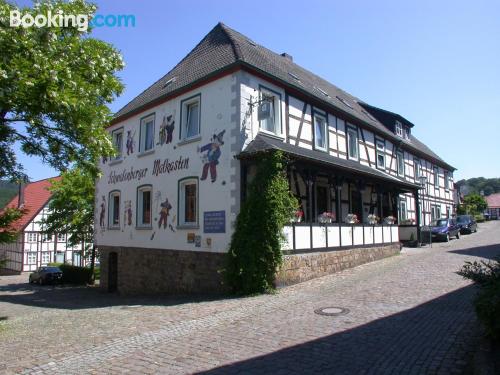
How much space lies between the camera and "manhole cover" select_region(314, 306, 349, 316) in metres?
8.30

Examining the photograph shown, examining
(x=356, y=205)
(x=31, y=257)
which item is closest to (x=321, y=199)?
(x=356, y=205)

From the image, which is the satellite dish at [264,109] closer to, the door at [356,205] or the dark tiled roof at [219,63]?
the dark tiled roof at [219,63]

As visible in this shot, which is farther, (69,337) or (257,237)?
(257,237)

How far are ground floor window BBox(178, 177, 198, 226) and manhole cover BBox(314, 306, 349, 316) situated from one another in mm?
6703

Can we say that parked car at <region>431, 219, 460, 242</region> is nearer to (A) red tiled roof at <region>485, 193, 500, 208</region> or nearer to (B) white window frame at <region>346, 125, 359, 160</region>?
(B) white window frame at <region>346, 125, 359, 160</region>

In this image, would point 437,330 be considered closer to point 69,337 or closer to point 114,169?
point 69,337

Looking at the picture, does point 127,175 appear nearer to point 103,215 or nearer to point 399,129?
point 103,215

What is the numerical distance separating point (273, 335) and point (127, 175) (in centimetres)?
1321

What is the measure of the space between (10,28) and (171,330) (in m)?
7.02

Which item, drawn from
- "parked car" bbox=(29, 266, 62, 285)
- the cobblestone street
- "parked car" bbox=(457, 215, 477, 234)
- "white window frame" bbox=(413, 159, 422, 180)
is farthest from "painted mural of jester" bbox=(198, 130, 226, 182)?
"parked car" bbox=(457, 215, 477, 234)

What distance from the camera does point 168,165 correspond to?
15.6 meters

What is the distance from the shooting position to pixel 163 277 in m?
15.5

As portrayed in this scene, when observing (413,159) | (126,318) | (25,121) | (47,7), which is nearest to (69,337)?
(126,318)

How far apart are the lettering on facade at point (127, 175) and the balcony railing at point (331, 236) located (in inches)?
294
